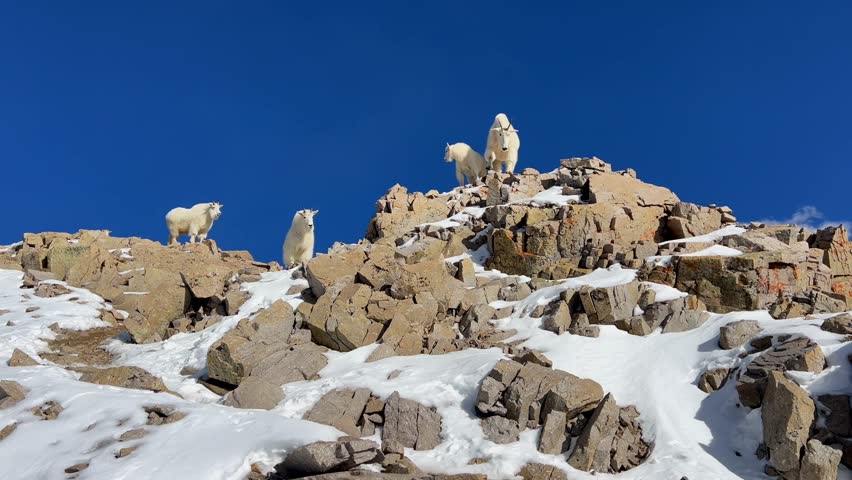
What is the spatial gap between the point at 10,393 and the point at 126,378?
2.31 m

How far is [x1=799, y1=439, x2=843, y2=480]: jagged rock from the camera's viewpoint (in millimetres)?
8617

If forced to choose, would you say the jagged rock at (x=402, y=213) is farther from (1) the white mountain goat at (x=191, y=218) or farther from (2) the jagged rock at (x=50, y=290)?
(2) the jagged rock at (x=50, y=290)

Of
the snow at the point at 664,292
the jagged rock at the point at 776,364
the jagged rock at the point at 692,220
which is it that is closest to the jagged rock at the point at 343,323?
the snow at the point at 664,292

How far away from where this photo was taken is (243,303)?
17375mm

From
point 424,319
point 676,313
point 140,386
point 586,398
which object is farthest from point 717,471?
point 140,386

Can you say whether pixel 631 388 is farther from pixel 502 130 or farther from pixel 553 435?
pixel 502 130

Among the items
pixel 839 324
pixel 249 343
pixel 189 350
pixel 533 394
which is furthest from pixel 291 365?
pixel 839 324

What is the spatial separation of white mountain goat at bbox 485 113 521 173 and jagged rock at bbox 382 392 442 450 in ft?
64.9

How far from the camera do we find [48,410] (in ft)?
35.3

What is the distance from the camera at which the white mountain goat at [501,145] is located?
28.8 meters

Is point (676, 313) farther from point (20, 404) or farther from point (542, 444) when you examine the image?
point (20, 404)

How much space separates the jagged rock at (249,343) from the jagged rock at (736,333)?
10.6 m

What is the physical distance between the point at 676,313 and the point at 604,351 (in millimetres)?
2401

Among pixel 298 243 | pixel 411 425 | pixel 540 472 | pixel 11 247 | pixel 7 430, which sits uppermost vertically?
pixel 11 247
